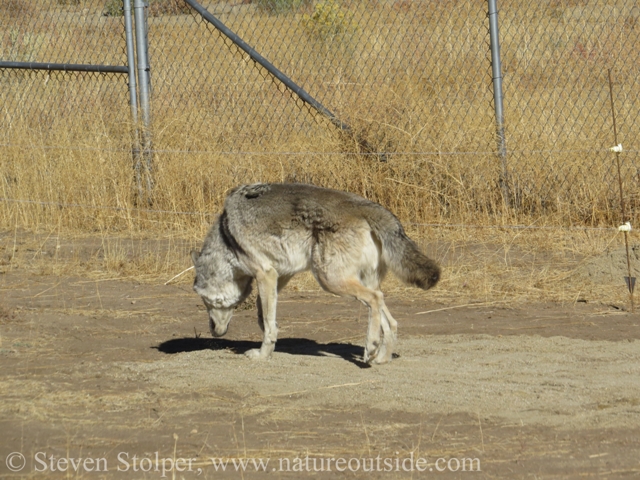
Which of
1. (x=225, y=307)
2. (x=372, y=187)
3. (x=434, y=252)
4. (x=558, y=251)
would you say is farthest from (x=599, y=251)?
(x=225, y=307)

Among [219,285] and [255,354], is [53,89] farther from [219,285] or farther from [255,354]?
[255,354]

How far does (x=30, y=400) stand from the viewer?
5492 millimetres

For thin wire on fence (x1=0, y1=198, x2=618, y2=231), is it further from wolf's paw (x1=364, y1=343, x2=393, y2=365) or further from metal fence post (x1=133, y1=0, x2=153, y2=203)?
wolf's paw (x1=364, y1=343, x2=393, y2=365)

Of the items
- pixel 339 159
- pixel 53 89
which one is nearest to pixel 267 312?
pixel 339 159

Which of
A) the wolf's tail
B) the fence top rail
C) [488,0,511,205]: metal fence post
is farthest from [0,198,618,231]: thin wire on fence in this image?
the wolf's tail

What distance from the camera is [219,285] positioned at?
6.92 meters

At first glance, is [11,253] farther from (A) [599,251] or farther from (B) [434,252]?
(A) [599,251]

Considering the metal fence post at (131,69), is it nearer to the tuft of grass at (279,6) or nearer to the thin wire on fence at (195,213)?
the thin wire on fence at (195,213)

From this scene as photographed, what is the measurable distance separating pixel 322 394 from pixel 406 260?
1173 millimetres

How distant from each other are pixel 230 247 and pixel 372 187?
4610mm

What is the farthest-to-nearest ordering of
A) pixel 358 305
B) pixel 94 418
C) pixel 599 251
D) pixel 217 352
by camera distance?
1. pixel 599 251
2. pixel 358 305
3. pixel 217 352
4. pixel 94 418

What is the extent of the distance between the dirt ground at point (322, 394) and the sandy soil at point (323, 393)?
0.02m

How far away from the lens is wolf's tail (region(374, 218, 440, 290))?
6.10 metres

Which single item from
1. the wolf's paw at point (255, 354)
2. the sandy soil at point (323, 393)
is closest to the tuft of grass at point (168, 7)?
the sandy soil at point (323, 393)
